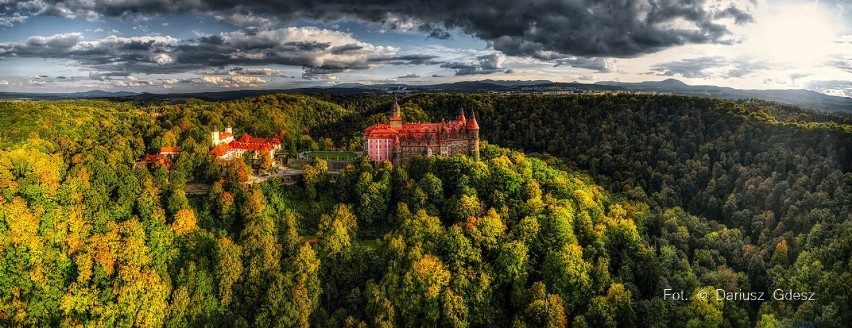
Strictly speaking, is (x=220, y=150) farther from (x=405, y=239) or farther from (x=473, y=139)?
(x=473, y=139)

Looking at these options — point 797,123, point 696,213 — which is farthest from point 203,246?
point 797,123

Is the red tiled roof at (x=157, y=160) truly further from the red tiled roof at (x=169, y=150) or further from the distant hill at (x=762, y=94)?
the distant hill at (x=762, y=94)

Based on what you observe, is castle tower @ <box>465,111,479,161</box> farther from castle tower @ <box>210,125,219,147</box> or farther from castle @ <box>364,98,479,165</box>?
castle tower @ <box>210,125,219,147</box>

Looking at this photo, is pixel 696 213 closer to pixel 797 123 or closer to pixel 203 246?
pixel 797 123

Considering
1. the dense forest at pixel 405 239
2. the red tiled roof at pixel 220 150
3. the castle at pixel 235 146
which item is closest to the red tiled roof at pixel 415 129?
the dense forest at pixel 405 239

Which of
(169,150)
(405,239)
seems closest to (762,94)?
(405,239)
